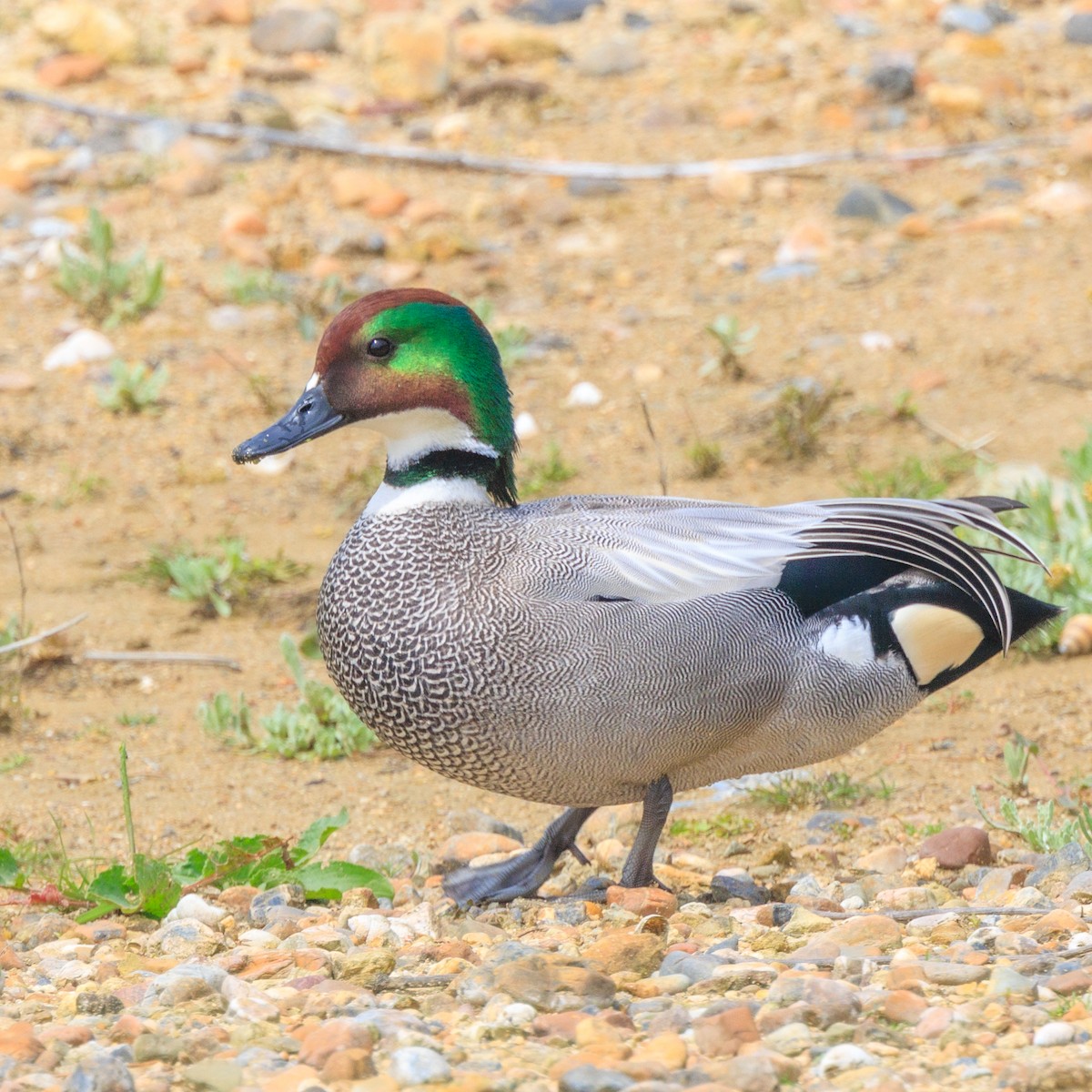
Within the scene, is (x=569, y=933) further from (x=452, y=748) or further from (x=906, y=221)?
(x=906, y=221)

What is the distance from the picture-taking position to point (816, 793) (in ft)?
13.9

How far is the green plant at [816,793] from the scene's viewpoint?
4.23 metres

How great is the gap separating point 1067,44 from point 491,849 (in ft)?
22.6

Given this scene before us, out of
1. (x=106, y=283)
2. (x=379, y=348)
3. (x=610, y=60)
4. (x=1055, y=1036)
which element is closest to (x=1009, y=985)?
(x=1055, y=1036)

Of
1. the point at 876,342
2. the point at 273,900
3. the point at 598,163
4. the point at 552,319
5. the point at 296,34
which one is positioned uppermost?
the point at 296,34

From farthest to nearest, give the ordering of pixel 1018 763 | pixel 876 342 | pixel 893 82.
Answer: pixel 893 82 < pixel 876 342 < pixel 1018 763

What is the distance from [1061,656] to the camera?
4.89 meters

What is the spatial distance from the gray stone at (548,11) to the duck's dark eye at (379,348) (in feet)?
21.9

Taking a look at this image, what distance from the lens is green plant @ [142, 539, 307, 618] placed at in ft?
17.4

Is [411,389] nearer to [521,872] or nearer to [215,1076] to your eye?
[521,872]

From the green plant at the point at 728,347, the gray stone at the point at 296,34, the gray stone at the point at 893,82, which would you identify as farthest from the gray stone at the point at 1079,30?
the gray stone at the point at 296,34

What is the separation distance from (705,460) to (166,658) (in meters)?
2.01

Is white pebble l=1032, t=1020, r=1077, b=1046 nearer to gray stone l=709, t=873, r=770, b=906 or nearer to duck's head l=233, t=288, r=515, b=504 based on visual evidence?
gray stone l=709, t=873, r=770, b=906

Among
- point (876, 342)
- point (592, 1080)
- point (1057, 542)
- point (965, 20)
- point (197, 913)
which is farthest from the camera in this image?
point (965, 20)
